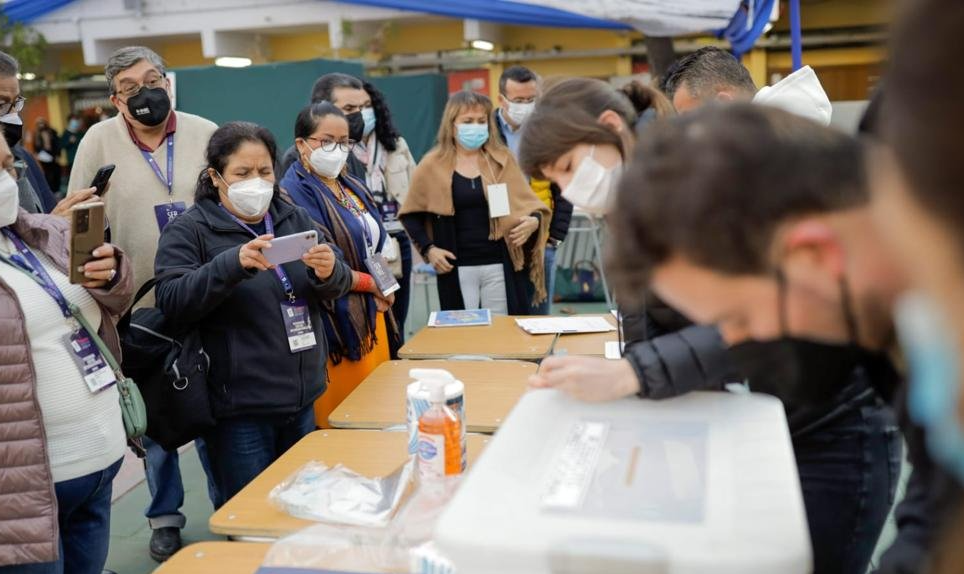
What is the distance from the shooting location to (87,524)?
6.77 feet

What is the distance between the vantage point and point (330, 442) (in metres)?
2.09

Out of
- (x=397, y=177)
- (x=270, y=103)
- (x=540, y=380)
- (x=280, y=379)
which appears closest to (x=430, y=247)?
(x=397, y=177)

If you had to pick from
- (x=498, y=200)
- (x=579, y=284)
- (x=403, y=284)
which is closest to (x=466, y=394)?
(x=498, y=200)

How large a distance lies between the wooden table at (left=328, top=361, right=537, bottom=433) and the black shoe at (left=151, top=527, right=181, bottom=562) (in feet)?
3.26

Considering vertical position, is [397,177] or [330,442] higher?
[397,177]

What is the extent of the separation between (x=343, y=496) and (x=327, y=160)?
5.81 feet

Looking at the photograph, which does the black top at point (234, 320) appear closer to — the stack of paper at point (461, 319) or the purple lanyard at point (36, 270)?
the purple lanyard at point (36, 270)

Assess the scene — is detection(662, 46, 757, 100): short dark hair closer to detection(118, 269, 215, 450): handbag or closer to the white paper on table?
the white paper on table

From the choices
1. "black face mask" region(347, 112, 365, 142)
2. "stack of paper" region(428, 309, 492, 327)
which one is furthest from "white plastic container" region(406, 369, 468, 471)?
"black face mask" region(347, 112, 365, 142)

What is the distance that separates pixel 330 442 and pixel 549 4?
3.74 meters

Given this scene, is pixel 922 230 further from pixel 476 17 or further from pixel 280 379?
pixel 476 17

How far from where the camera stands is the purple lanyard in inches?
73.7

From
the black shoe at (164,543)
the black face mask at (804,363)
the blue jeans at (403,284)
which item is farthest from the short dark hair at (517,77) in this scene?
the black face mask at (804,363)

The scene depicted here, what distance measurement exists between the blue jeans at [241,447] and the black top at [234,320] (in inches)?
2.3
